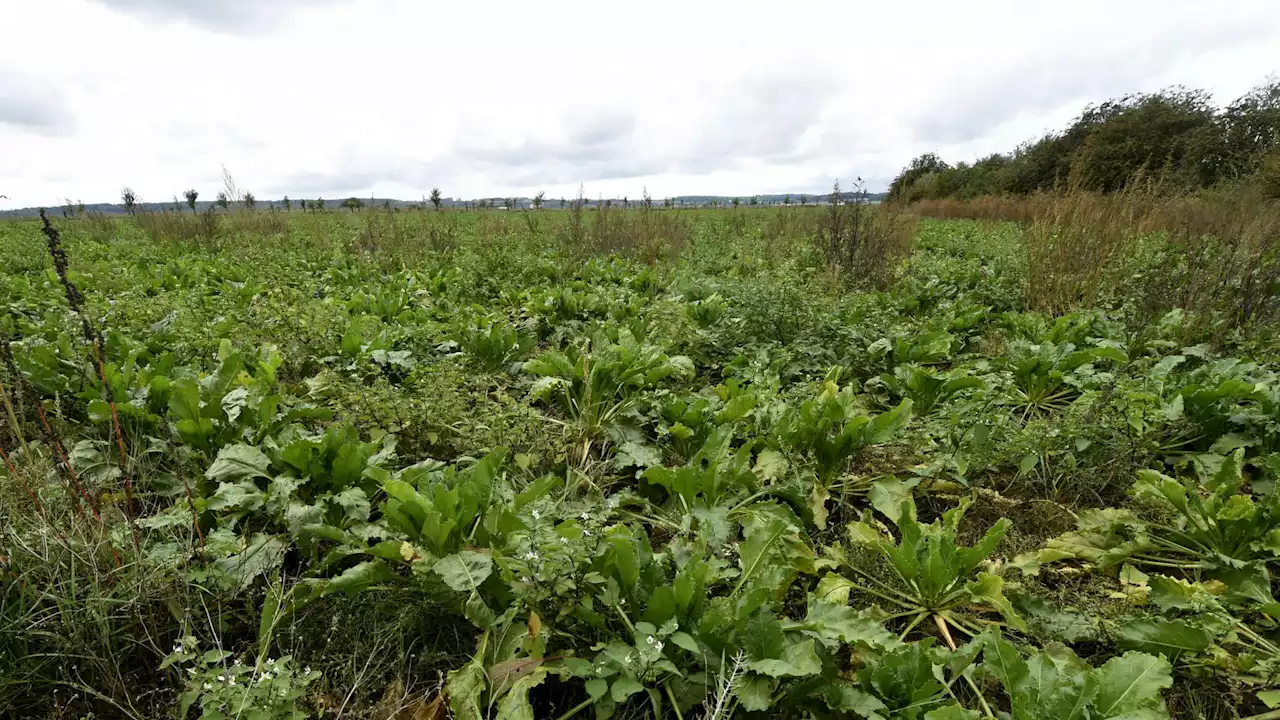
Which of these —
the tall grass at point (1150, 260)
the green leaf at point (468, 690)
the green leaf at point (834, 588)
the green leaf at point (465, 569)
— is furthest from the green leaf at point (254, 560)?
the tall grass at point (1150, 260)

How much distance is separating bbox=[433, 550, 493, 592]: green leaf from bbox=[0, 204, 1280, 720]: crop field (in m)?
0.01

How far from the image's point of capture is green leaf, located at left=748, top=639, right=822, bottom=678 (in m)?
1.36

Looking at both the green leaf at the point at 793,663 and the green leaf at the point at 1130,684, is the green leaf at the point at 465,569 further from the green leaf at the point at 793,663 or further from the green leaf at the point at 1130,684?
the green leaf at the point at 1130,684

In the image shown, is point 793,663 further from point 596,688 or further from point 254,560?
point 254,560

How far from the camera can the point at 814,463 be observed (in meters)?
2.58

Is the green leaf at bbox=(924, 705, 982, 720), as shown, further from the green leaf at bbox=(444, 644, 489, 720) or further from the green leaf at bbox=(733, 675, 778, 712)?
the green leaf at bbox=(444, 644, 489, 720)

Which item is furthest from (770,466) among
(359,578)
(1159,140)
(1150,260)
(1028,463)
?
(1159,140)

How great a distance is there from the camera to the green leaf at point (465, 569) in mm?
1597

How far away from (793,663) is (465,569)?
0.93 metres

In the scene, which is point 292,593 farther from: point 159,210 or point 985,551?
point 159,210

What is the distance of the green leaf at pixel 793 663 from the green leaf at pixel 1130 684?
→ 630mm

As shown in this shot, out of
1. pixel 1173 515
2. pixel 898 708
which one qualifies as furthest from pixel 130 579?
pixel 1173 515

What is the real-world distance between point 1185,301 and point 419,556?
5.88 metres

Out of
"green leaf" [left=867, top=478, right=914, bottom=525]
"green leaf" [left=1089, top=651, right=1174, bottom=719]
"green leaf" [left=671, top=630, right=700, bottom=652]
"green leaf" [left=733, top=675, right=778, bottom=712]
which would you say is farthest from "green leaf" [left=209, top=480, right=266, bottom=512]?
"green leaf" [left=1089, top=651, right=1174, bottom=719]
